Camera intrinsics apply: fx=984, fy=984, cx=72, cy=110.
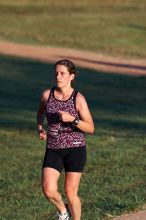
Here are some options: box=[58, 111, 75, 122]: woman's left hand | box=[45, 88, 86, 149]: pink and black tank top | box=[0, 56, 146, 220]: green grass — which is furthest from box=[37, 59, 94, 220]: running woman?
box=[0, 56, 146, 220]: green grass

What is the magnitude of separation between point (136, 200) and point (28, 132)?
919 cm

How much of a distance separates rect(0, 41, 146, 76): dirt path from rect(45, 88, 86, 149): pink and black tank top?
2503 cm

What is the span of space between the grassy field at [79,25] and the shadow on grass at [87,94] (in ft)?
29.8

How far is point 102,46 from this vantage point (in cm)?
4584

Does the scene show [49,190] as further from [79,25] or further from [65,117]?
[79,25]

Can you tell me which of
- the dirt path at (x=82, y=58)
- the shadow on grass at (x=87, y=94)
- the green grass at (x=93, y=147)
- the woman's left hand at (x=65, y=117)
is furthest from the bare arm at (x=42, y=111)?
the dirt path at (x=82, y=58)

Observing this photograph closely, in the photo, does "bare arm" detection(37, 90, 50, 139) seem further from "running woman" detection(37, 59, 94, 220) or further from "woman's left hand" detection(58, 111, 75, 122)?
"woman's left hand" detection(58, 111, 75, 122)

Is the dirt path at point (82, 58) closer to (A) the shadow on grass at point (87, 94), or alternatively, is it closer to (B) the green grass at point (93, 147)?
(A) the shadow on grass at point (87, 94)

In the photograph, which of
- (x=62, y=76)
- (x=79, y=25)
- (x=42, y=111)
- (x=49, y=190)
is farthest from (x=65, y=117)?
(x=79, y=25)

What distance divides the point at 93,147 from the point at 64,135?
8476mm

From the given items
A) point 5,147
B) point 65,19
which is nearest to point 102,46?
point 65,19

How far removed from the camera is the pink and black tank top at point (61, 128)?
9.22m

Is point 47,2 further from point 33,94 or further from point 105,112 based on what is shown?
point 105,112

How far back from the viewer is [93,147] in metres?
17.7
